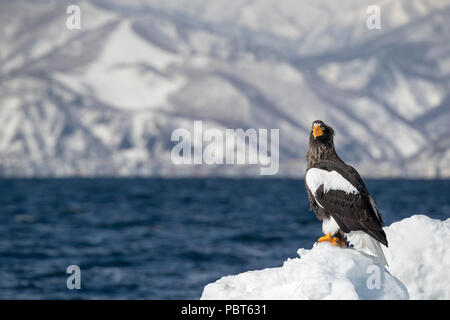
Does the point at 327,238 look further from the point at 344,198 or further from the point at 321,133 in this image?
the point at 321,133

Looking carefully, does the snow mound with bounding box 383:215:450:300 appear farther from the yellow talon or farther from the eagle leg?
the yellow talon

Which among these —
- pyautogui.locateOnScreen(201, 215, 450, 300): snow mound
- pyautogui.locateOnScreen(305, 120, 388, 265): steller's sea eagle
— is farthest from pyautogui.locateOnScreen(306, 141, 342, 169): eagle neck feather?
pyautogui.locateOnScreen(201, 215, 450, 300): snow mound

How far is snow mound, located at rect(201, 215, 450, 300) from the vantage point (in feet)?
38.9

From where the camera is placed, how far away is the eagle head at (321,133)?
13.7 metres

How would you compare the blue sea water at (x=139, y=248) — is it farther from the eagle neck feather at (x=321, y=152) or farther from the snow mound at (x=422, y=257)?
the eagle neck feather at (x=321, y=152)

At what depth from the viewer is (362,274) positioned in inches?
486

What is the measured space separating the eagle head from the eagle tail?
5.78ft

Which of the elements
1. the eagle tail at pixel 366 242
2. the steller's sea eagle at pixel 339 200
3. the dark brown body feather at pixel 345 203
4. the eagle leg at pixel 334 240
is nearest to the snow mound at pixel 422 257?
the eagle tail at pixel 366 242

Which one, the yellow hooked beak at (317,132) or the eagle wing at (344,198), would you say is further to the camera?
the yellow hooked beak at (317,132)

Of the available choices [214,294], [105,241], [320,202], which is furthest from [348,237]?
[105,241]

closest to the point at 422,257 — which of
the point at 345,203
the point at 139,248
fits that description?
the point at 345,203
